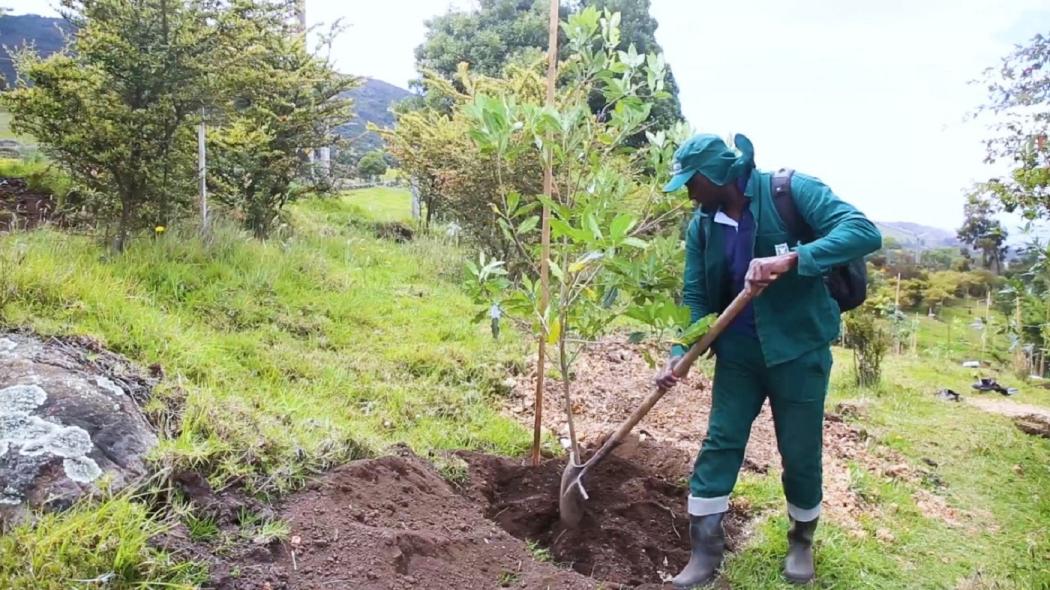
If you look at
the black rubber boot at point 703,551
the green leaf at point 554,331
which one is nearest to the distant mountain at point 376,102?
the green leaf at point 554,331

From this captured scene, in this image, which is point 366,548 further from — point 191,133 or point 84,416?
point 191,133

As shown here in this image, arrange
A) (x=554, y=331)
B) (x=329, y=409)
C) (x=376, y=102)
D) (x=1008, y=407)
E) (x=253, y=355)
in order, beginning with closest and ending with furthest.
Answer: (x=554, y=331) → (x=329, y=409) → (x=253, y=355) → (x=1008, y=407) → (x=376, y=102)

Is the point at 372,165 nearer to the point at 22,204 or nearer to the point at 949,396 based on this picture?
the point at 22,204

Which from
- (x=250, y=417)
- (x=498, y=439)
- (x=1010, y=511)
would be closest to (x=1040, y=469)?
(x=1010, y=511)

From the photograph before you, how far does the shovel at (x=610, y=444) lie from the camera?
270 centimetres

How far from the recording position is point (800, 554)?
304 centimetres

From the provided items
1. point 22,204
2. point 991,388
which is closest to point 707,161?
point 991,388

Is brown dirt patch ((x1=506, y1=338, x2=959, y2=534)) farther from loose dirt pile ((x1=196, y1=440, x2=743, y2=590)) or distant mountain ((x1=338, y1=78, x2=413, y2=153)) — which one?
distant mountain ((x1=338, y1=78, x2=413, y2=153))

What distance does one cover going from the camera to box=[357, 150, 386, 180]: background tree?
52.0 ft

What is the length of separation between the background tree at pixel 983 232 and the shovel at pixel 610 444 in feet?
11.3

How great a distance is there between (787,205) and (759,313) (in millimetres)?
429

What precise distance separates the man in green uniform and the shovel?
0.10m

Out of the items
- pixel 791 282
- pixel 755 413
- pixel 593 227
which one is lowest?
pixel 755 413

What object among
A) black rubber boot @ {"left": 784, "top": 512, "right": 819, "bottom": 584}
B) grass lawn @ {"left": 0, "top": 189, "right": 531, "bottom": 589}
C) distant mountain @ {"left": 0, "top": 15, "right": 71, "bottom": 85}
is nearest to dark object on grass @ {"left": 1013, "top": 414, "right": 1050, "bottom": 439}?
black rubber boot @ {"left": 784, "top": 512, "right": 819, "bottom": 584}
